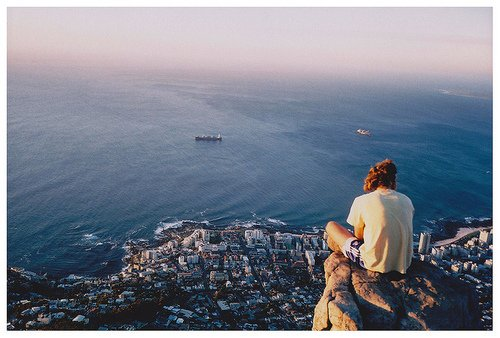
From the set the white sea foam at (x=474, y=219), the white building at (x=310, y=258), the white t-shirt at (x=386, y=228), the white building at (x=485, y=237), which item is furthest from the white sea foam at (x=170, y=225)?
the white t-shirt at (x=386, y=228)

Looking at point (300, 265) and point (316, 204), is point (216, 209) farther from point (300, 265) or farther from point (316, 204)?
point (300, 265)

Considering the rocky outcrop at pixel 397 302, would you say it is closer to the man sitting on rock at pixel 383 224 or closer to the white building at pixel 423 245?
the man sitting on rock at pixel 383 224

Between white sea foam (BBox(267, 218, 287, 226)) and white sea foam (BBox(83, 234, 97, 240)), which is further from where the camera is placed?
white sea foam (BBox(267, 218, 287, 226))

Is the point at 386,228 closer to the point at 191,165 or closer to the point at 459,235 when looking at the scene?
the point at 459,235

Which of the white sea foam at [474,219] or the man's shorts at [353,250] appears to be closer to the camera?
the man's shorts at [353,250]

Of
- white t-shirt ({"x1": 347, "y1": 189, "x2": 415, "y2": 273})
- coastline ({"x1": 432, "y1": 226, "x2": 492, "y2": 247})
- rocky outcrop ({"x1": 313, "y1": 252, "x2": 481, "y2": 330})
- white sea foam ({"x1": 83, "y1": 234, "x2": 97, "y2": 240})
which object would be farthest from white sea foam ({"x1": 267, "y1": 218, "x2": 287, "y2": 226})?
white t-shirt ({"x1": 347, "y1": 189, "x2": 415, "y2": 273})

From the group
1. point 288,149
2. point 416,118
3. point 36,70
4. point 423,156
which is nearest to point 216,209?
point 288,149

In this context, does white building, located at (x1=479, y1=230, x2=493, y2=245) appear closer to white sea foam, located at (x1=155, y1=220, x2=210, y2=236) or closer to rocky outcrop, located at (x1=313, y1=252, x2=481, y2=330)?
white sea foam, located at (x1=155, y1=220, x2=210, y2=236)
